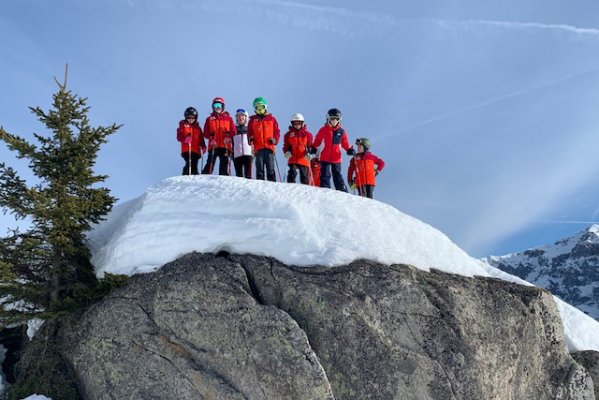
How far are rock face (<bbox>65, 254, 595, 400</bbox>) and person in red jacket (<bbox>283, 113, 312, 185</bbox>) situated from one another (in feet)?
18.9

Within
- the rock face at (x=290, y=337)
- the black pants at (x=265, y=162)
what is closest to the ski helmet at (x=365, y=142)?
the black pants at (x=265, y=162)

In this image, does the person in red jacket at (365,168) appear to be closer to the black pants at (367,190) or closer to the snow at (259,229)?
the black pants at (367,190)

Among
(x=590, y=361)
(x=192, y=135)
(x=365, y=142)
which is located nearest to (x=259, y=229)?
(x=192, y=135)

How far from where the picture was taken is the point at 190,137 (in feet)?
55.4

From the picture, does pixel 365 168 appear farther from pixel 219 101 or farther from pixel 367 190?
pixel 219 101

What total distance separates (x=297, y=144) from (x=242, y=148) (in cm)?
182

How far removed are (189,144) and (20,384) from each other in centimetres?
837

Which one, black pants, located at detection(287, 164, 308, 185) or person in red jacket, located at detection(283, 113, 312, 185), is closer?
person in red jacket, located at detection(283, 113, 312, 185)

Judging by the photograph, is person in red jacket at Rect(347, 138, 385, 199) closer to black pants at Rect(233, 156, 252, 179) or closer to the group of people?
the group of people

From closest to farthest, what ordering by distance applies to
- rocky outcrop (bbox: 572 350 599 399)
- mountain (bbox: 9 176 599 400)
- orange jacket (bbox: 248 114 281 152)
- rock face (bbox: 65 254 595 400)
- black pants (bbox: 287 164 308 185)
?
rock face (bbox: 65 254 595 400) → mountain (bbox: 9 176 599 400) → rocky outcrop (bbox: 572 350 599 399) → orange jacket (bbox: 248 114 281 152) → black pants (bbox: 287 164 308 185)

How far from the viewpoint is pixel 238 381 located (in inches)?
418

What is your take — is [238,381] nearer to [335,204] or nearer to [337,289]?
[337,289]

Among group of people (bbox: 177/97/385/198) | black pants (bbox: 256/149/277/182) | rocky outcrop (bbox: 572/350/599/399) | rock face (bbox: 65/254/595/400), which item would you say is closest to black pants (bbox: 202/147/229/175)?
group of people (bbox: 177/97/385/198)

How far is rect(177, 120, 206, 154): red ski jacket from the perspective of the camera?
55.4 feet
